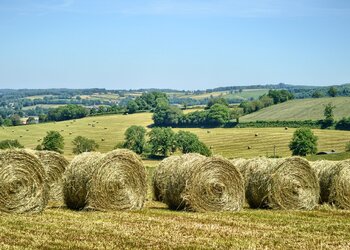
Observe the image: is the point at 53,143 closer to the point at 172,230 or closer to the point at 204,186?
the point at 204,186

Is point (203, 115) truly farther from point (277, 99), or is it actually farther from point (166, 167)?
point (166, 167)

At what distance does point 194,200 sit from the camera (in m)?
18.3

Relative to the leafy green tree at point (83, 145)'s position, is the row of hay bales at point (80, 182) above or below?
above

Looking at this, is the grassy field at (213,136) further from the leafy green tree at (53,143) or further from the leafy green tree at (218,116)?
the leafy green tree at (218,116)

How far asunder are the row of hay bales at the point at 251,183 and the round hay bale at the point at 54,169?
11.0 feet

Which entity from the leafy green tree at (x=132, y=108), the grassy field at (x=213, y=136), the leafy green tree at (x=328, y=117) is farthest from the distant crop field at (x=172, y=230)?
the leafy green tree at (x=132, y=108)

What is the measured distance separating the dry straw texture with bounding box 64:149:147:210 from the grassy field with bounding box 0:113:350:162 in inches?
2211

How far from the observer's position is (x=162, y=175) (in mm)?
21344

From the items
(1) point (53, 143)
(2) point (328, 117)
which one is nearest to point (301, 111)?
(2) point (328, 117)

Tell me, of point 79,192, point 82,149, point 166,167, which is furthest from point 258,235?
point 82,149

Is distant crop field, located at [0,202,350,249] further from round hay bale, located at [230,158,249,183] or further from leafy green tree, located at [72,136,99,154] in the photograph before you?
leafy green tree, located at [72,136,99,154]

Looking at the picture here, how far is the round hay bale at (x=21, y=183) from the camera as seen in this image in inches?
661

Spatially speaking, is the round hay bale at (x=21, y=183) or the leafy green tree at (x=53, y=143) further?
the leafy green tree at (x=53, y=143)

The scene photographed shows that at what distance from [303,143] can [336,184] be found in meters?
59.4
